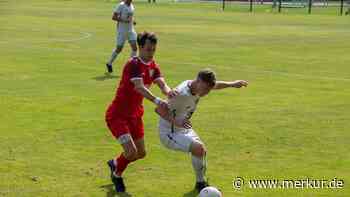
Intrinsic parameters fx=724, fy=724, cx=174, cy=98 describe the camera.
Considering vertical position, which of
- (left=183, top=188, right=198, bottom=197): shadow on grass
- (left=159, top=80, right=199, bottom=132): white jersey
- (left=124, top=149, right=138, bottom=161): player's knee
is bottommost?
(left=183, top=188, right=198, bottom=197): shadow on grass

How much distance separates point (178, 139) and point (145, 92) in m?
0.77

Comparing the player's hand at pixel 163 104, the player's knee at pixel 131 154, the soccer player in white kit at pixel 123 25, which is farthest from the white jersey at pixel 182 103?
the soccer player in white kit at pixel 123 25

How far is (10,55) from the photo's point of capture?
2475 centimetres

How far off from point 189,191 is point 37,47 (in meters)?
19.5

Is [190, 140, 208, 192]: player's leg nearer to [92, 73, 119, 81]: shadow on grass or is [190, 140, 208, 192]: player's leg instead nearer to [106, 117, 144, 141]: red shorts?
[106, 117, 144, 141]: red shorts

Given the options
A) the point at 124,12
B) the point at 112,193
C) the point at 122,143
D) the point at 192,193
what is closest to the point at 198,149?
the point at 192,193

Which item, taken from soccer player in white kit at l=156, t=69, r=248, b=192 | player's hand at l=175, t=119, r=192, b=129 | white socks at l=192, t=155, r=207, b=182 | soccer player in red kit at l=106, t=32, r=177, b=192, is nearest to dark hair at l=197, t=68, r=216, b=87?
soccer player in white kit at l=156, t=69, r=248, b=192

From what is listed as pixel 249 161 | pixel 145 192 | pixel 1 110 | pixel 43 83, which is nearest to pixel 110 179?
pixel 145 192

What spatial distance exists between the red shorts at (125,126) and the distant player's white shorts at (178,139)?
11.6 inches

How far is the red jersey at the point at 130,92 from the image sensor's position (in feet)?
28.4

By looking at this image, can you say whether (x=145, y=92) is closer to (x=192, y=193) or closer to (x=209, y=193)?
(x=209, y=193)

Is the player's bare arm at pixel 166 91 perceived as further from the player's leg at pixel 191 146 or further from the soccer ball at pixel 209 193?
the soccer ball at pixel 209 193

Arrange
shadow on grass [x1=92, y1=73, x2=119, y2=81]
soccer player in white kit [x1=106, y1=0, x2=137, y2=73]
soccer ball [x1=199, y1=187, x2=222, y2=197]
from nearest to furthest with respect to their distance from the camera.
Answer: soccer ball [x1=199, y1=187, x2=222, y2=197], shadow on grass [x1=92, y1=73, x2=119, y2=81], soccer player in white kit [x1=106, y1=0, x2=137, y2=73]

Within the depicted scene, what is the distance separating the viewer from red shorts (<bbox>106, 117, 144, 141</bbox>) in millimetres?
8844
